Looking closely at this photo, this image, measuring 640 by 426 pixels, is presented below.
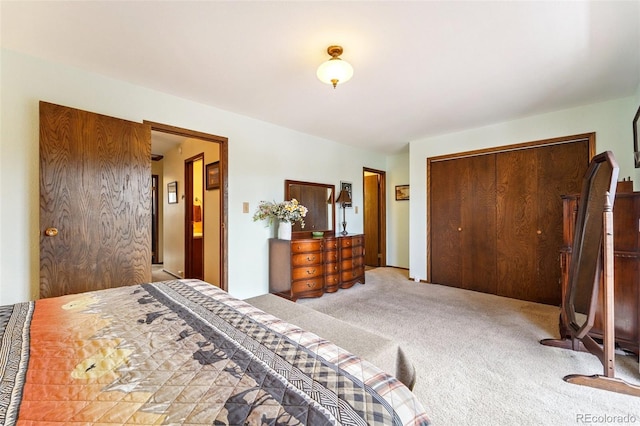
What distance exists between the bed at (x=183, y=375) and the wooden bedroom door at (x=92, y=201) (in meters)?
1.09

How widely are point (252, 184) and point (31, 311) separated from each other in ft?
7.99

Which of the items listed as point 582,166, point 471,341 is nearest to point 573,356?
point 471,341

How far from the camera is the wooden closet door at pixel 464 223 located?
3775 mm

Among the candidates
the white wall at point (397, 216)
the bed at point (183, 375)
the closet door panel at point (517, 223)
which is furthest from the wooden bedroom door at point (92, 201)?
the white wall at point (397, 216)

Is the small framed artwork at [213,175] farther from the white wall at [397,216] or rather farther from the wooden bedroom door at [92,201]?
the white wall at [397,216]

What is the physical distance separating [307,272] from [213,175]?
1836 millimetres

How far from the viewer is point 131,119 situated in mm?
2555

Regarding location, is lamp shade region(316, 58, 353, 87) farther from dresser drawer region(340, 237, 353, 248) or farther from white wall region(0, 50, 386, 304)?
dresser drawer region(340, 237, 353, 248)

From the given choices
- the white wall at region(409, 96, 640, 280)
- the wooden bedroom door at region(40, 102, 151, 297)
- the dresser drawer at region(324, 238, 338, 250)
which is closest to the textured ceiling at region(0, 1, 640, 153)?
the white wall at region(409, 96, 640, 280)

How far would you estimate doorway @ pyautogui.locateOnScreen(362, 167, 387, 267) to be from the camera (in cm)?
559

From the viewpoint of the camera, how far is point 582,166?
10.3ft

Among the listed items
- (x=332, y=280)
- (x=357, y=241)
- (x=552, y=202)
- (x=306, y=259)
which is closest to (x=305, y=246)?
(x=306, y=259)

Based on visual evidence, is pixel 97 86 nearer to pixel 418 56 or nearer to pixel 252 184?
pixel 252 184

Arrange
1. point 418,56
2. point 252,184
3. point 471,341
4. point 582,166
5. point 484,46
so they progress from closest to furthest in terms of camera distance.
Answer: point 484,46 → point 418,56 → point 471,341 → point 582,166 → point 252,184
